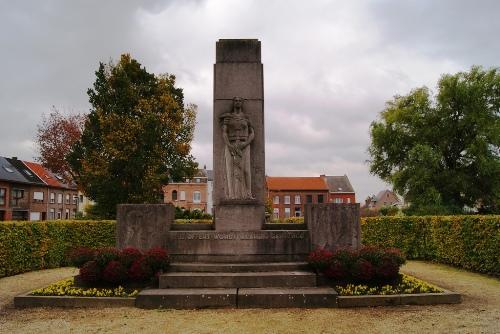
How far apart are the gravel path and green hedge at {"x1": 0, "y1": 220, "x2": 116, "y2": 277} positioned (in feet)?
22.3

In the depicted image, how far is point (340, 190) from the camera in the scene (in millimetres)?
85500

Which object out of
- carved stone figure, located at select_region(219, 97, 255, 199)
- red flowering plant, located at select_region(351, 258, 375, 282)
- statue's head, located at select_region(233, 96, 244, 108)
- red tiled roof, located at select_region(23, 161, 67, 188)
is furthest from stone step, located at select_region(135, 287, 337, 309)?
red tiled roof, located at select_region(23, 161, 67, 188)

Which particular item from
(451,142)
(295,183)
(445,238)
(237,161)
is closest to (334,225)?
(237,161)

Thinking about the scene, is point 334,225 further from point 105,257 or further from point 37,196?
point 37,196

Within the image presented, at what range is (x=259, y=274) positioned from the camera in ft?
31.0

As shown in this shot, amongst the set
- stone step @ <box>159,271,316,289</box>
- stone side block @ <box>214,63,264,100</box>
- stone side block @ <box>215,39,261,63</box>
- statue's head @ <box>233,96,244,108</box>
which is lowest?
stone step @ <box>159,271,316,289</box>

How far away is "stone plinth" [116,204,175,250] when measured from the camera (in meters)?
10.9

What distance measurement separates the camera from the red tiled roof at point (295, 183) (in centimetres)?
8056

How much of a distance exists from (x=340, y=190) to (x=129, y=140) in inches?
2471

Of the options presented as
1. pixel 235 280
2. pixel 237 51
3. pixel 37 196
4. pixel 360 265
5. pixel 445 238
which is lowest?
pixel 235 280

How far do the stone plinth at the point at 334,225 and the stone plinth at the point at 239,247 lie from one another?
1.35 ft

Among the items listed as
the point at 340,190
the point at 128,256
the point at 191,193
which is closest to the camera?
the point at 128,256

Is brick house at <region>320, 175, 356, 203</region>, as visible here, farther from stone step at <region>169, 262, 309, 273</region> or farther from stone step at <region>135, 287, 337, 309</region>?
stone step at <region>135, 287, 337, 309</region>

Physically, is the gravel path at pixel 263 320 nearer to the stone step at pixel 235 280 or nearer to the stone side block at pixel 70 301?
the stone side block at pixel 70 301
